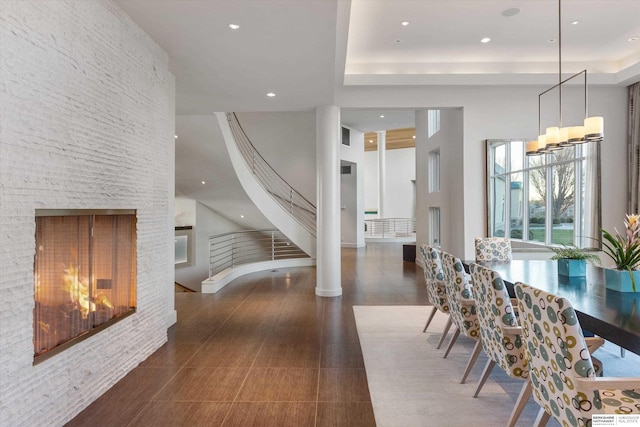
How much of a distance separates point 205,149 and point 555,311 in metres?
6.96

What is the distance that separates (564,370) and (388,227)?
16.4 metres

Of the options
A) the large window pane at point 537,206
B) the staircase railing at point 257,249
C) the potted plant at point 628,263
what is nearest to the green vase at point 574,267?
the potted plant at point 628,263

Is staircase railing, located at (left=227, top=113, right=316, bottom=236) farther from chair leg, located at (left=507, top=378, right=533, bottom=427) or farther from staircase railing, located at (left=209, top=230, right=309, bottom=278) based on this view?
chair leg, located at (left=507, top=378, right=533, bottom=427)

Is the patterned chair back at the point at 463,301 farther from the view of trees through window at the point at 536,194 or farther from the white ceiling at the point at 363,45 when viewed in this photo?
the view of trees through window at the point at 536,194

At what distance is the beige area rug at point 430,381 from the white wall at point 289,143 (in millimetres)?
7752

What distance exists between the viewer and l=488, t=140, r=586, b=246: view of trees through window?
20.5 ft

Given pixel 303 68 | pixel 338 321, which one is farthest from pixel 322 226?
pixel 303 68

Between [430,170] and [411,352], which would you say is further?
[430,170]

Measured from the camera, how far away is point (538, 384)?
1.90 m

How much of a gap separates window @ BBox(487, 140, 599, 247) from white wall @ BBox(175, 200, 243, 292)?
733 cm

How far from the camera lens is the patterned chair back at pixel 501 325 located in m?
2.31

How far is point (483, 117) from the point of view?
20.9ft

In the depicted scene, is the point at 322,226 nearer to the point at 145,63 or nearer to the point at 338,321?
the point at 338,321

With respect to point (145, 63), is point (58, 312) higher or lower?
lower
